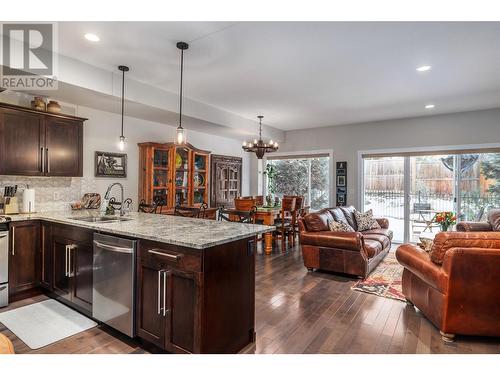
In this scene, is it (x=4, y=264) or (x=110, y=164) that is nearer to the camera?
(x=4, y=264)

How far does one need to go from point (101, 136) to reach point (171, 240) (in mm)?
3449

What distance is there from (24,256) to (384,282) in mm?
4421

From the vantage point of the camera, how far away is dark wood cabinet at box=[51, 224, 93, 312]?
8.85 feet

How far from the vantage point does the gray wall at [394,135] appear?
18.1 ft

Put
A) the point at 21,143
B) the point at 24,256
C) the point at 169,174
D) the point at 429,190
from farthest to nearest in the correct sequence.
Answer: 1. the point at 429,190
2. the point at 169,174
3. the point at 21,143
4. the point at 24,256

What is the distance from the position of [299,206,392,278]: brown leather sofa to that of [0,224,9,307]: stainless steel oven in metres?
3.62

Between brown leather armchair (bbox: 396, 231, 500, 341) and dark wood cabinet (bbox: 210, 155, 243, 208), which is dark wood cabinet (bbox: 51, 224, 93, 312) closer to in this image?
brown leather armchair (bbox: 396, 231, 500, 341)

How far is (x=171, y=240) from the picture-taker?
79.2 inches

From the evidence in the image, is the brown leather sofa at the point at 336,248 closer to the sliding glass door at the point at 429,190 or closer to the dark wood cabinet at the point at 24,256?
the sliding glass door at the point at 429,190

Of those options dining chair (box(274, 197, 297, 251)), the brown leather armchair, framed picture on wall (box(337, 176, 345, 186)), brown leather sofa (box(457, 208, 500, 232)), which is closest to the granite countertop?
the brown leather armchair

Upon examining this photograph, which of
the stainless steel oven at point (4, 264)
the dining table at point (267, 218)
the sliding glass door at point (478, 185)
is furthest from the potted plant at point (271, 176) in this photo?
the stainless steel oven at point (4, 264)

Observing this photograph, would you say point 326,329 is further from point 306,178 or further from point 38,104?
point 306,178

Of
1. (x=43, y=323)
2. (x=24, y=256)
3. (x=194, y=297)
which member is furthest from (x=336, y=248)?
(x=24, y=256)

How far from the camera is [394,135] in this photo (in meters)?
6.34
